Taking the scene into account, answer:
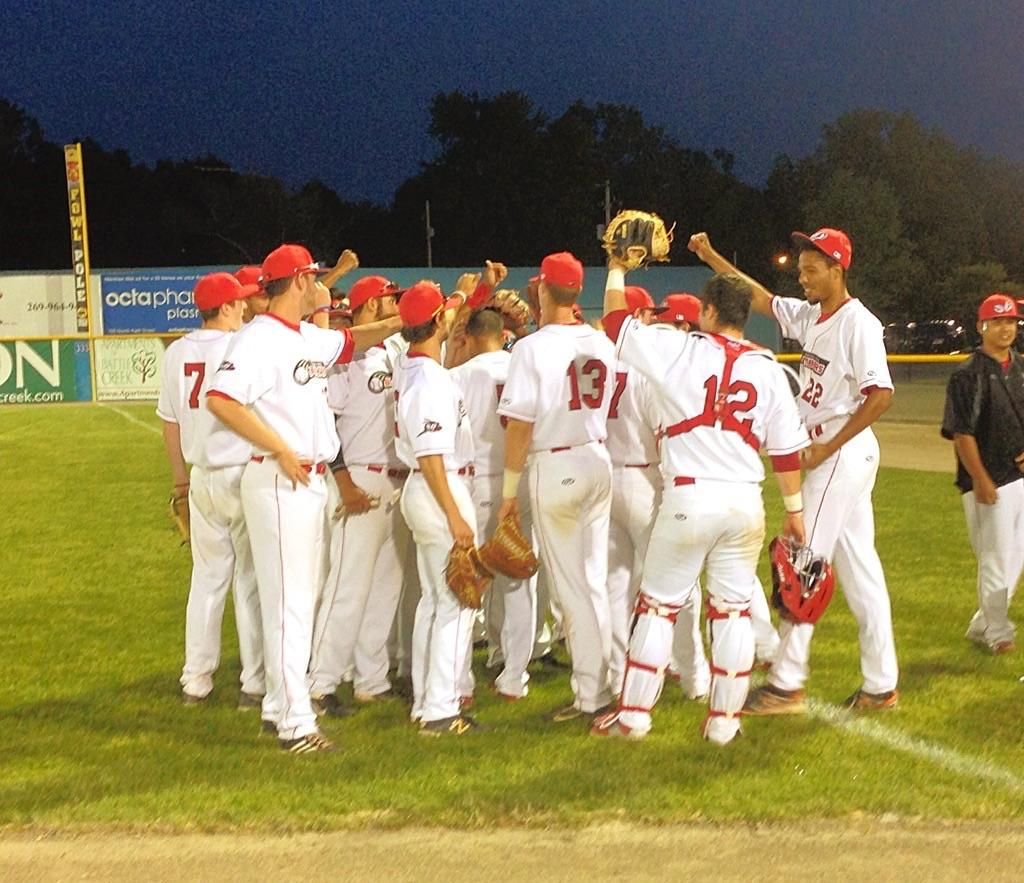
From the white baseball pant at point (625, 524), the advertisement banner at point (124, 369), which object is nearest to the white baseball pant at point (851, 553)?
the white baseball pant at point (625, 524)

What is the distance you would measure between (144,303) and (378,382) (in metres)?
31.2

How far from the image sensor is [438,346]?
532 cm

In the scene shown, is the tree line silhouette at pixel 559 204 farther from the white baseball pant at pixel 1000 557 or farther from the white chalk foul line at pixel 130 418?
the white baseball pant at pixel 1000 557

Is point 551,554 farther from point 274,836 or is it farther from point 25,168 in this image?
point 25,168

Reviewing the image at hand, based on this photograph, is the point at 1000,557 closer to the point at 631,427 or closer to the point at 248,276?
the point at 631,427

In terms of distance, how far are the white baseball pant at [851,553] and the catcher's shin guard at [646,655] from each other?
74 centimetres

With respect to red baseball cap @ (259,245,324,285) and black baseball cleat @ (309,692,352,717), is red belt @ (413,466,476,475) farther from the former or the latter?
black baseball cleat @ (309,692,352,717)

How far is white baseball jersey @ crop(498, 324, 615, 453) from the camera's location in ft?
17.3

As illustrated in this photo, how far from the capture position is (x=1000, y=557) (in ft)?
22.2

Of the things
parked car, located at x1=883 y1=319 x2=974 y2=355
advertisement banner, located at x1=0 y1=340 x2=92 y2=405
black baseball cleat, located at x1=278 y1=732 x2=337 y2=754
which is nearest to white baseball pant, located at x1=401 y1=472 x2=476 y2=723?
black baseball cleat, located at x1=278 y1=732 x2=337 y2=754

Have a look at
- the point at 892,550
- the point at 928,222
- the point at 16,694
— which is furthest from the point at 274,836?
the point at 928,222

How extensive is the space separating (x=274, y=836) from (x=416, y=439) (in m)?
1.65

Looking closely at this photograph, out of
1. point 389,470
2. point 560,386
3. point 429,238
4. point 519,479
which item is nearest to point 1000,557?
point 519,479

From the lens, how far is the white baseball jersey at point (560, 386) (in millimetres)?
5277
